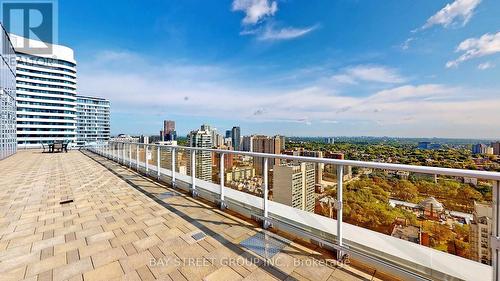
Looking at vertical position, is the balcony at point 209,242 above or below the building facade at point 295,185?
below

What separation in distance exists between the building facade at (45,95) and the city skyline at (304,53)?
40862 millimetres

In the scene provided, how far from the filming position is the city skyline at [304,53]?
13672 mm

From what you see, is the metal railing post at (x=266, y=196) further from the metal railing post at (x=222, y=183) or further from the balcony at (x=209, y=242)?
the metal railing post at (x=222, y=183)

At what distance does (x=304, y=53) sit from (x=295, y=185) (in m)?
21.6

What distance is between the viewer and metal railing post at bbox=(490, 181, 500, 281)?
1.45 m

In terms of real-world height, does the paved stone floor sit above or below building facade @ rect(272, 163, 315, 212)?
below

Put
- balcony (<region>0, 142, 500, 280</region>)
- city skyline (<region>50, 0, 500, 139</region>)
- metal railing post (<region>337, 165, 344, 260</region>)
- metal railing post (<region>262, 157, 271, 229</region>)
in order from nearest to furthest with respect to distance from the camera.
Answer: balcony (<region>0, 142, 500, 280</region>) < metal railing post (<region>337, 165, 344, 260</region>) < metal railing post (<region>262, 157, 271, 229</region>) < city skyline (<region>50, 0, 500, 139</region>)

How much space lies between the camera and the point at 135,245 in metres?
2.71

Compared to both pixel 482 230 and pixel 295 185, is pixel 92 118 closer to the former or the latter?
pixel 295 185

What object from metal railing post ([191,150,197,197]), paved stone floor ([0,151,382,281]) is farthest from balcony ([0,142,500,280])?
metal railing post ([191,150,197,197])

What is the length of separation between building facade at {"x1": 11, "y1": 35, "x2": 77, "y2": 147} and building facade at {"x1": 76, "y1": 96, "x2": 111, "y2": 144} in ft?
64.5

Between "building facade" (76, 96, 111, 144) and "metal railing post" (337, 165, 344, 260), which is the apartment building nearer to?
"metal railing post" (337, 165, 344, 260)

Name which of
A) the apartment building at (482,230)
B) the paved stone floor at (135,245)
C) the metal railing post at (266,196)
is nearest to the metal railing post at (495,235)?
the apartment building at (482,230)

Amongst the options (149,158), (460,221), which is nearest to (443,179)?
(460,221)
